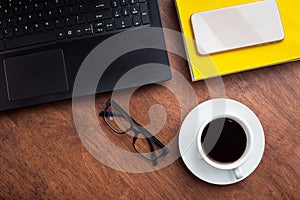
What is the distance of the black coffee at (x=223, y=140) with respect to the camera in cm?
74

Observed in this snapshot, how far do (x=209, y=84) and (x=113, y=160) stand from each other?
22 centimetres

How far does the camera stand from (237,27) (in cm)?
78

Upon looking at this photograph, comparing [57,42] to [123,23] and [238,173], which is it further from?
[238,173]

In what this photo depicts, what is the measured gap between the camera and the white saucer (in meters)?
0.76

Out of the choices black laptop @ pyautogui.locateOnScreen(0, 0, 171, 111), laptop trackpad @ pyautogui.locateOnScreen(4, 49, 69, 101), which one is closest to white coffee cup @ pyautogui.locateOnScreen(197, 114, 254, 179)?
black laptop @ pyautogui.locateOnScreen(0, 0, 171, 111)

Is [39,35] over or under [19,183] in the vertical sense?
over

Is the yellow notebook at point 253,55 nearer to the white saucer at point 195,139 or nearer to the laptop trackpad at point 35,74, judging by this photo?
the white saucer at point 195,139

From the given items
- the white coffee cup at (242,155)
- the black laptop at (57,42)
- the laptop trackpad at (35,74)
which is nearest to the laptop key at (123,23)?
the black laptop at (57,42)

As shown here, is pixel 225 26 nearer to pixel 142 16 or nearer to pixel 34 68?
pixel 142 16

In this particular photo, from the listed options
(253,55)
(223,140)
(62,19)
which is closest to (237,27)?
(253,55)

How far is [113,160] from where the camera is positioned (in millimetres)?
796

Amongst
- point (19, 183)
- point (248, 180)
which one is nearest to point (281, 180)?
point (248, 180)

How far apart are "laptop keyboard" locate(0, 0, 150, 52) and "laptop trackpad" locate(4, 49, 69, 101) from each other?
0.09ft

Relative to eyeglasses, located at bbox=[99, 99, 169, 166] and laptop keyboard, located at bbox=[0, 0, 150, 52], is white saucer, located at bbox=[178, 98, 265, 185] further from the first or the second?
laptop keyboard, located at bbox=[0, 0, 150, 52]
